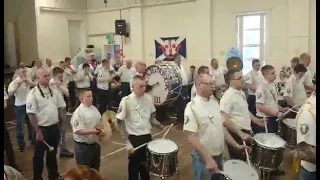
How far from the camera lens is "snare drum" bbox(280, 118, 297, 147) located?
417cm

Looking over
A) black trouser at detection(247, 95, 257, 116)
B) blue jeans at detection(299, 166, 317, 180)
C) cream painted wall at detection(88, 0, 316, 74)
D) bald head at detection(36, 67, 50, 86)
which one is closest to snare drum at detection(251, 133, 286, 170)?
blue jeans at detection(299, 166, 317, 180)

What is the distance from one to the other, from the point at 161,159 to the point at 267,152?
3.40 ft

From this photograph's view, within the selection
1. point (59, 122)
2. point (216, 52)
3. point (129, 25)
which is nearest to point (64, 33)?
point (129, 25)

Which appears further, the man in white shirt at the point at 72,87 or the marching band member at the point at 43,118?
the man in white shirt at the point at 72,87

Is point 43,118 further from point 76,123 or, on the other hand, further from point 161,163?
point 161,163

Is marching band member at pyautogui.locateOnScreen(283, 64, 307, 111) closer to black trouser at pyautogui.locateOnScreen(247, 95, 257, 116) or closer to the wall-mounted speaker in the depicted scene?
Answer: black trouser at pyautogui.locateOnScreen(247, 95, 257, 116)

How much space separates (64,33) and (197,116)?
11.1 metres

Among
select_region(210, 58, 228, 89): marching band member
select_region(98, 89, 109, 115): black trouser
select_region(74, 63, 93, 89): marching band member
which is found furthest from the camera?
select_region(74, 63, 93, 89): marching band member

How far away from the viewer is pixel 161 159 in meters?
3.58

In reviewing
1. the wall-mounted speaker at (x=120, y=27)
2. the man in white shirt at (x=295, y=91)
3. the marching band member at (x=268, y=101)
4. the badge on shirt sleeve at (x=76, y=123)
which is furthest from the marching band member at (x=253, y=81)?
the wall-mounted speaker at (x=120, y=27)

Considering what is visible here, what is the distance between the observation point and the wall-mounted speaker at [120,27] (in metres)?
12.7

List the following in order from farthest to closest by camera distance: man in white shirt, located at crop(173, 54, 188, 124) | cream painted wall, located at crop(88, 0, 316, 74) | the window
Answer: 1. the window
2. cream painted wall, located at crop(88, 0, 316, 74)
3. man in white shirt, located at crop(173, 54, 188, 124)

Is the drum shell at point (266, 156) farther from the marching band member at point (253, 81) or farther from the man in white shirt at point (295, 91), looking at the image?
the marching band member at point (253, 81)

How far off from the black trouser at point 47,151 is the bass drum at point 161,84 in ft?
11.8
